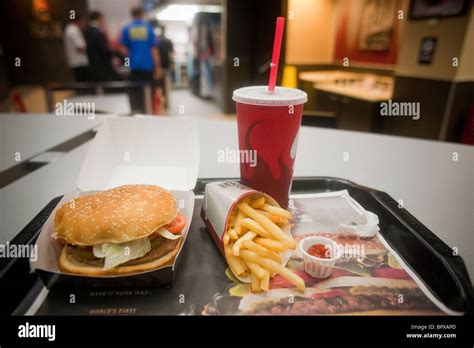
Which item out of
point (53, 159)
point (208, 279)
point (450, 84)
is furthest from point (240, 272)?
point (450, 84)

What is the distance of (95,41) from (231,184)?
19.5ft

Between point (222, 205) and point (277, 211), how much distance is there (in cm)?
17

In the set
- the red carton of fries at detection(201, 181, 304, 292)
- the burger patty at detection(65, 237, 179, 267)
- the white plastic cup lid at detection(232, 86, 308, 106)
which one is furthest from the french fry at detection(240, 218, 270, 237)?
the white plastic cup lid at detection(232, 86, 308, 106)

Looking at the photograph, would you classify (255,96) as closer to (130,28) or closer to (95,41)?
(130,28)

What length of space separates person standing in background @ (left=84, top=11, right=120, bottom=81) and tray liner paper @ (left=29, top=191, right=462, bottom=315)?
607cm

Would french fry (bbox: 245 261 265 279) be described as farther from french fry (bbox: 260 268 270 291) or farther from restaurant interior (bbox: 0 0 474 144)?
restaurant interior (bbox: 0 0 474 144)

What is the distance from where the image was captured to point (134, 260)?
85 centimetres

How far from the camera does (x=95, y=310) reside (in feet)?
2.41

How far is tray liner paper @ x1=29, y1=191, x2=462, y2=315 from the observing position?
29.3 inches

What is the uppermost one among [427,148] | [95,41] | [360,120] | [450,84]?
[95,41]

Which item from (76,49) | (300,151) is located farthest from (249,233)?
(76,49)

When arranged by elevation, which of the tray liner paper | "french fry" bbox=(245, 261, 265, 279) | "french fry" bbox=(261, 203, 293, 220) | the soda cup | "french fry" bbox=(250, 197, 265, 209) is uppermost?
the soda cup

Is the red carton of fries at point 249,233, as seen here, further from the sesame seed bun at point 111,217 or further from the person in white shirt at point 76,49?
the person in white shirt at point 76,49

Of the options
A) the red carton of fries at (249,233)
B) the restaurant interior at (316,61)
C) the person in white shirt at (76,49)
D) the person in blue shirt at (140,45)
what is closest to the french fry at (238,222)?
the red carton of fries at (249,233)
